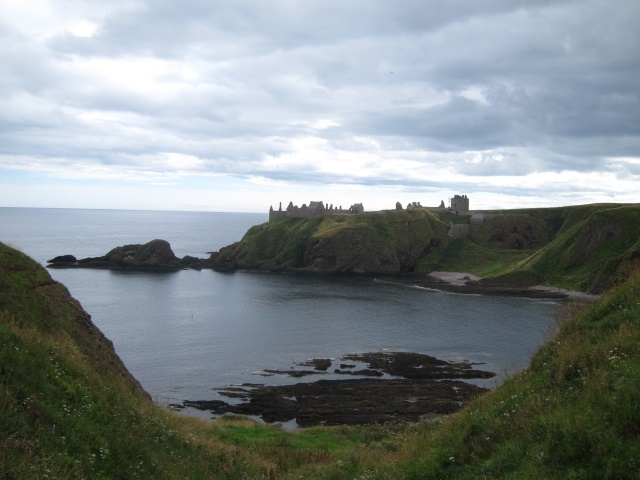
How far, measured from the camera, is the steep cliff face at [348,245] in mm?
149875

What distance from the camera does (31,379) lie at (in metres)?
15.2

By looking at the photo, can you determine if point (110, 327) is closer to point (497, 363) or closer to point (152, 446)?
point (497, 363)

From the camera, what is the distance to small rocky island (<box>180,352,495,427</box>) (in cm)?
4347

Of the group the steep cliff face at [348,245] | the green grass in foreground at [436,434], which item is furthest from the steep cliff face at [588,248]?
the green grass in foreground at [436,434]

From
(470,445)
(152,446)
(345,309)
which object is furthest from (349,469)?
(345,309)

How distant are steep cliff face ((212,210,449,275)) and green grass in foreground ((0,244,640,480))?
127 m

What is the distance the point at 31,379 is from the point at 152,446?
4642 mm

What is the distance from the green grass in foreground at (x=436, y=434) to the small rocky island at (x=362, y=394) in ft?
68.8

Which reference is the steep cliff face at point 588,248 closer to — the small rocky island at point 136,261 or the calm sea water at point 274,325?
the calm sea water at point 274,325

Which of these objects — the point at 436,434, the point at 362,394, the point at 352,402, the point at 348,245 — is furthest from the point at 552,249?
the point at 436,434

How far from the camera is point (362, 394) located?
160 feet

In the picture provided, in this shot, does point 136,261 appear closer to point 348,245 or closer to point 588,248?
point 348,245

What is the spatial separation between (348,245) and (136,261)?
192 feet

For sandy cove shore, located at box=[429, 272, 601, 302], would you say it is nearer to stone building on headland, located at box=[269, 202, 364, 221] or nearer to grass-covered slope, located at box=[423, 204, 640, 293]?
grass-covered slope, located at box=[423, 204, 640, 293]
